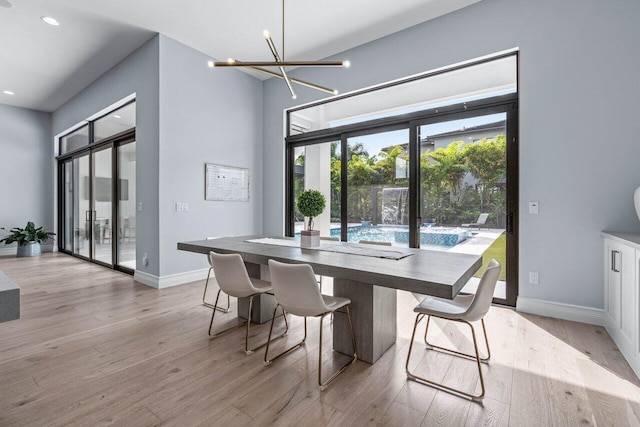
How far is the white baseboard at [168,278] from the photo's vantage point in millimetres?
3980

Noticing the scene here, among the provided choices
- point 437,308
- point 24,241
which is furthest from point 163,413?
point 24,241

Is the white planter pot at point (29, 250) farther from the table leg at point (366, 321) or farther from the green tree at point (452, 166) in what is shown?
the green tree at point (452, 166)

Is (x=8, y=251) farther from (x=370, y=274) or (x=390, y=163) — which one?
(x=370, y=274)

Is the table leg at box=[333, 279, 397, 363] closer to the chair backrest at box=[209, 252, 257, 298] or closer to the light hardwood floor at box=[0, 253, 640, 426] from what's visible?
the light hardwood floor at box=[0, 253, 640, 426]

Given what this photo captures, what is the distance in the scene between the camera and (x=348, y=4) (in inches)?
131

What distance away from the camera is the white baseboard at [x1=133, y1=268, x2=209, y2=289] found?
3.98 meters

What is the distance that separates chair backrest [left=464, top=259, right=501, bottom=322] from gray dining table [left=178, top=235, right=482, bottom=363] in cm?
9

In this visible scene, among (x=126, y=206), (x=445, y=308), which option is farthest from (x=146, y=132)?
(x=445, y=308)

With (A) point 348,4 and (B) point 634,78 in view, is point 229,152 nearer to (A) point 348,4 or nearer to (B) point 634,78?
(A) point 348,4

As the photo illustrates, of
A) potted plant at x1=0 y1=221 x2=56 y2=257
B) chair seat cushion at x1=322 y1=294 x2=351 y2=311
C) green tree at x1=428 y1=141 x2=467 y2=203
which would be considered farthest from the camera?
potted plant at x1=0 y1=221 x2=56 y2=257

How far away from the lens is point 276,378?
6.36ft

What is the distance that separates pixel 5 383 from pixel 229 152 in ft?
11.9

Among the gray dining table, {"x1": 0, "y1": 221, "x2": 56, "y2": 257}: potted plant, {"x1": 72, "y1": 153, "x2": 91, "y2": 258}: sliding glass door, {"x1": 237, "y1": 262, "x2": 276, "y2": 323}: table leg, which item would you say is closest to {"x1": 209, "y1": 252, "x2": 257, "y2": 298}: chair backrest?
the gray dining table

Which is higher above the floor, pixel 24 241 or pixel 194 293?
pixel 24 241
